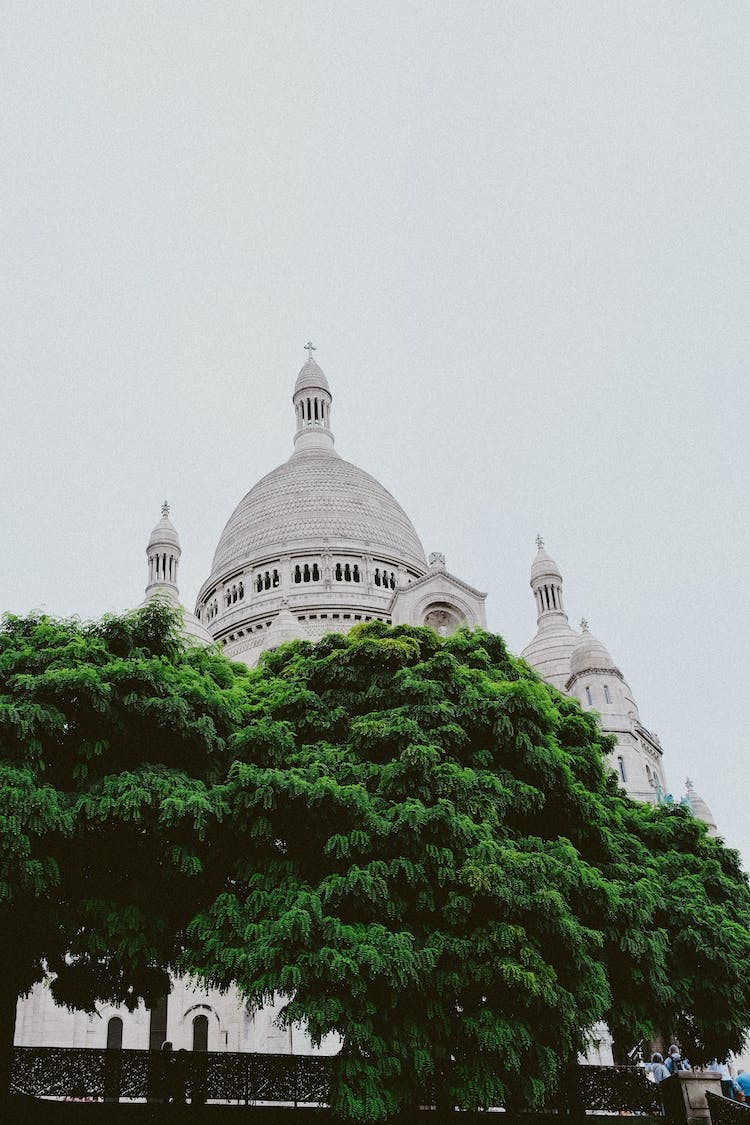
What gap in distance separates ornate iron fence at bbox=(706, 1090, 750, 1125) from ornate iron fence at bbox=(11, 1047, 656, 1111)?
2.58 m

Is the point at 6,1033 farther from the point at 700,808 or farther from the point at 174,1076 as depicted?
the point at 700,808

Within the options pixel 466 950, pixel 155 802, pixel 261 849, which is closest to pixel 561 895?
pixel 466 950

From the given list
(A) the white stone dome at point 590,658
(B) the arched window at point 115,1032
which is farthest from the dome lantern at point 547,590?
(B) the arched window at point 115,1032

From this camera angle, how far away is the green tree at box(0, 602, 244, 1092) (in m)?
15.7

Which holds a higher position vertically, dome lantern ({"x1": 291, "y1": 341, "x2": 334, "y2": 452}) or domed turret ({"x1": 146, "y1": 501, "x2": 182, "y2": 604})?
dome lantern ({"x1": 291, "y1": 341, "x2": 334, "y2": 452})

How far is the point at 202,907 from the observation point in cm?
1755

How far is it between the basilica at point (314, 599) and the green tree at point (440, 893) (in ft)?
44.2

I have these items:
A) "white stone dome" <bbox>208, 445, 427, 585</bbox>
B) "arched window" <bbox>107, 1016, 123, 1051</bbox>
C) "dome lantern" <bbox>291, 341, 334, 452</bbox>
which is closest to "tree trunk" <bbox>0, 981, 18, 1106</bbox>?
"arched window" <bbox>107, 1016, 123, 1051</bbox>

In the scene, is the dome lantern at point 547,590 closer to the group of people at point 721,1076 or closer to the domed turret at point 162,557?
the domed turret at point 162,557

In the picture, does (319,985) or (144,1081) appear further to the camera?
(144,1081)

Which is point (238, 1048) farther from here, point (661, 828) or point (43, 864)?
point (43, 864)

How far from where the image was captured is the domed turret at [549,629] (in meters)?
50.4

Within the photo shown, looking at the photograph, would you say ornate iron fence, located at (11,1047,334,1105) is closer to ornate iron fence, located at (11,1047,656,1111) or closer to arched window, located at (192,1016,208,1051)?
ornate iron fence, located at (11,1047,656,1111)

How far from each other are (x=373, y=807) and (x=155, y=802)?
11.8ft
